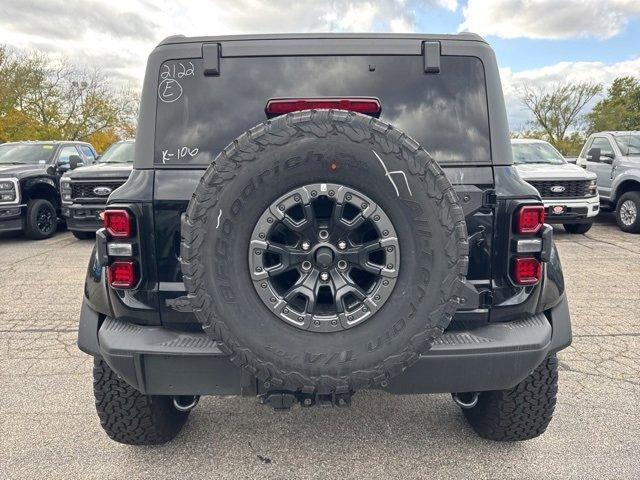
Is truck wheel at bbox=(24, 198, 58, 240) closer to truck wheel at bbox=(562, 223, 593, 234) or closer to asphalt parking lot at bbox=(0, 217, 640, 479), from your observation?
asphalt parking lot at bbox=(0, 217, 640, 479)

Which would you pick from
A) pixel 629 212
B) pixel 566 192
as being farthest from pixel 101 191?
pixel 629 212

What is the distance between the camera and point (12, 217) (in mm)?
8367

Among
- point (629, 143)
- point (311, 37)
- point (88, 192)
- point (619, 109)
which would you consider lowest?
point (88, 192)

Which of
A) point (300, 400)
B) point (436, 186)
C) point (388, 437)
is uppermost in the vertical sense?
point (436, 186)

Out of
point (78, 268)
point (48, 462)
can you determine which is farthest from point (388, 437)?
point (78, 268)

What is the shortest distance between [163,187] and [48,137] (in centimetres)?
3541

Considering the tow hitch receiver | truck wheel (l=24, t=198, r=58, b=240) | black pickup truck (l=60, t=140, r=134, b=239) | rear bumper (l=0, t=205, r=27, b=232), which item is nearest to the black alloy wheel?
the tow hitch receiver

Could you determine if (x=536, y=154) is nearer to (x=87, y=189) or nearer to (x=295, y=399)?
(x=87, y=189)

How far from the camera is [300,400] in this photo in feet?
6.27

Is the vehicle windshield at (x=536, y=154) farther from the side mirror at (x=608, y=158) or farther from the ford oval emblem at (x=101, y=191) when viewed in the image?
the ford oval emblem at (x=101, y=191)

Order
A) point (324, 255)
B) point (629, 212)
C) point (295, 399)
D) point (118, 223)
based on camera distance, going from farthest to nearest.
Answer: point (629, 212) → point (118, 223) → point (295, 399) → point (324, 255)

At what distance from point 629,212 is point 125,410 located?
1015cm

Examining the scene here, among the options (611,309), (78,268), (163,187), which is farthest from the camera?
(78,268)

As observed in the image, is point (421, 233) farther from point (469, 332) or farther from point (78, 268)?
point (78, 268)
